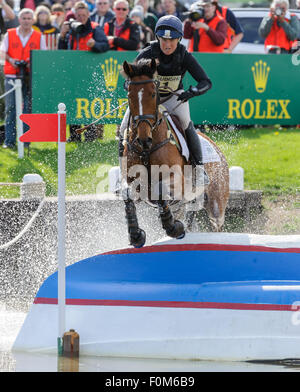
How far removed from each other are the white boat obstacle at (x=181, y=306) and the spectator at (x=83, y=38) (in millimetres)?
4665

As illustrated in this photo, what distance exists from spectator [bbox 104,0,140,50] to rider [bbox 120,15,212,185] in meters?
4.50

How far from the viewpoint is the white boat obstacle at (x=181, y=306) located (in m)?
6.30

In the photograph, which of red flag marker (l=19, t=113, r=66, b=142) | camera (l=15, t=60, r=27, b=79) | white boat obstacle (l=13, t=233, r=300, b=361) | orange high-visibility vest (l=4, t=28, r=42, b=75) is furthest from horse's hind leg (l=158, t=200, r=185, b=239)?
orange high-visibility vest (l=4, t=28, r=42, b=75)

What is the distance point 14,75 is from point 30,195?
263cm

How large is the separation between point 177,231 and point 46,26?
6.80m

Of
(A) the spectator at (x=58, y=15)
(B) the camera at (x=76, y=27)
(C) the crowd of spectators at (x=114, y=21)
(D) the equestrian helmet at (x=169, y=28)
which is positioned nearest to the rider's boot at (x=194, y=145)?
(D) the equestrian helmet at (x=169, y=28)

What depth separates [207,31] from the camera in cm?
1209

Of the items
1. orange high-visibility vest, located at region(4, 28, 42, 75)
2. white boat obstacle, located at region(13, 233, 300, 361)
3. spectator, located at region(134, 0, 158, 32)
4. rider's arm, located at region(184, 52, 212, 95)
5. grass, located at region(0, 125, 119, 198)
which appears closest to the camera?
white boat obstacle, located at region(13, 233, 300, 361)

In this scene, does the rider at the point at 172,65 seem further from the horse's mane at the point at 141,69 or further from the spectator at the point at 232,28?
the spectator at the point at 232,28

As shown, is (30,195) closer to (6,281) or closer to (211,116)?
(6,281)

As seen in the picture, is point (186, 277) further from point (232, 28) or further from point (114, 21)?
point (232, 28)

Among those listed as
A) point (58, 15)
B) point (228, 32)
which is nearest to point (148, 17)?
point (58, 15)

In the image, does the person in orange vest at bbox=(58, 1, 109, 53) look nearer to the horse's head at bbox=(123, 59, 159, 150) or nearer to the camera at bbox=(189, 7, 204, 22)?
the camera at bbox=(189, 7, 204, 22)

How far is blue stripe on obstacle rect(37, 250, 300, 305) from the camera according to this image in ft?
21.1
